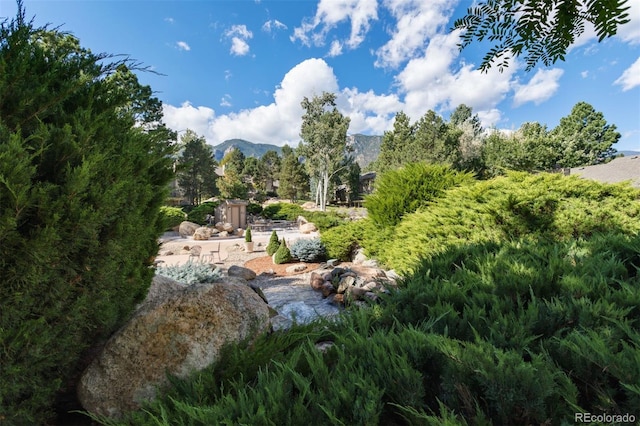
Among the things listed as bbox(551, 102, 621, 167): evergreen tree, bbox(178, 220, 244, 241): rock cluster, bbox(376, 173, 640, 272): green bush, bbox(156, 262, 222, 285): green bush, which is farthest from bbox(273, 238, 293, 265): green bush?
bbox(551, 102, 621, 167): evergreen tree

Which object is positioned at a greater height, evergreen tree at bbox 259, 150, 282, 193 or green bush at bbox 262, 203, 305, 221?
evergreen tree at bbox 259, 150, 282, 193

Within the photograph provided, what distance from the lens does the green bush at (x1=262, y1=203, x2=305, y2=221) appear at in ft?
102

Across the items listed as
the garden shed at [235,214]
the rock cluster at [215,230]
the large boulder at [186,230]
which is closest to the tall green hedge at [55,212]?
the rock cluster at [215,230]

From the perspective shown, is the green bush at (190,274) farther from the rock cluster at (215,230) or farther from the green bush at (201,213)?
the green bush at (201,213)

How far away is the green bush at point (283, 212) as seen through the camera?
3123 centimetres

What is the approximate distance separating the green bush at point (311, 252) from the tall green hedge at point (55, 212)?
30.2 feet

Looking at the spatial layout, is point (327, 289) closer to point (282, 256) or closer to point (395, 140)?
point (282, 256)

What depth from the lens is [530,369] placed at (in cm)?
105

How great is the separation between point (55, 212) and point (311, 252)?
10.0m

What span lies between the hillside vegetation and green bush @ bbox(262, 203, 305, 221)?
28.1m

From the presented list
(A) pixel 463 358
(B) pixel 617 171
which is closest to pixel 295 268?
(A) pixel 463 358

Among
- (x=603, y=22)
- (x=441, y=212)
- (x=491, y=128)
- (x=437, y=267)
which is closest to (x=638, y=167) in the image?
(x=441, y=212)

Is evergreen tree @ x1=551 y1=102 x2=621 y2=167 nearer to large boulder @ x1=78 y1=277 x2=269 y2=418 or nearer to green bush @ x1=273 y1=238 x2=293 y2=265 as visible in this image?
green bush @ x1=273 y1=238 x2=293 y2=265

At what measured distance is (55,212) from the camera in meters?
1.71
